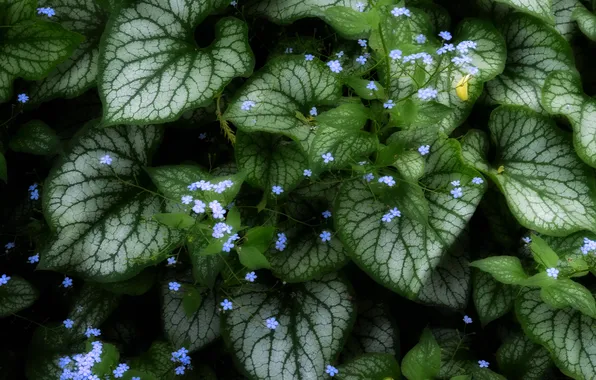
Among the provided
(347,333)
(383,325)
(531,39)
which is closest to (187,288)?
(347,333)

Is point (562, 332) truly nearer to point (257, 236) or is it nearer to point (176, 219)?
point (257, 236)

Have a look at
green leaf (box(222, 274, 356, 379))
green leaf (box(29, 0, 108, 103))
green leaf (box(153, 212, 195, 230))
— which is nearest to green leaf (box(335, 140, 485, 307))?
green leaf (box(222, 274, 356, 379))

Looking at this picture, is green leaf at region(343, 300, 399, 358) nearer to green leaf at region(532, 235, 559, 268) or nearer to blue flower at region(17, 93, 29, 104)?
green leaf at region(532, 235, 559, 268)

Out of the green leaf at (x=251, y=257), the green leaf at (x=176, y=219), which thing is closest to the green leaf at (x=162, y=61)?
→ the green leaf at (x=176, y=219)

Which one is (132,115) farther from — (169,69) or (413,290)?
(413,290)

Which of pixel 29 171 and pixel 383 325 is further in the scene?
pixel 29 171

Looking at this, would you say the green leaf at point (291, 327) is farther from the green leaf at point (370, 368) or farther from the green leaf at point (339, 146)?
the green leaf at point (339, 146)

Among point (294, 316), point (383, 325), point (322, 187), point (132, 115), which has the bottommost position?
point (383, 325)
